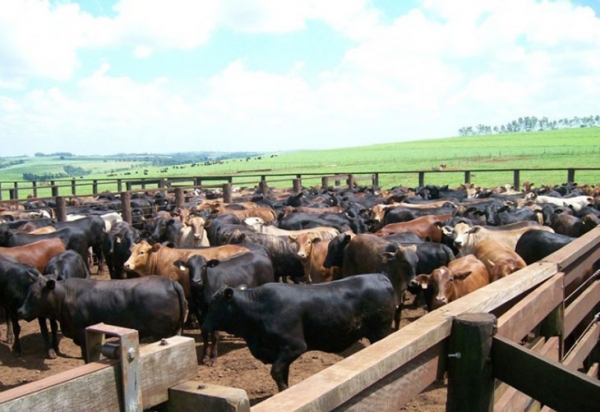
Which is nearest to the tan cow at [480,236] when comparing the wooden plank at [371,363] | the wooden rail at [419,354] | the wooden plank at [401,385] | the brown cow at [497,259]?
the brown cow at [497,259]

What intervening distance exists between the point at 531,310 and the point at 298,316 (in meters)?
3.41

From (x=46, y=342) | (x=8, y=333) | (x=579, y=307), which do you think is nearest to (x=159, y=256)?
(x=46, y=342)

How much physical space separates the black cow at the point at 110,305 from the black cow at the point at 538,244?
5644 mm

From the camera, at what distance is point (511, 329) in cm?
262

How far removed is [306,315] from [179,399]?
459 centimetres

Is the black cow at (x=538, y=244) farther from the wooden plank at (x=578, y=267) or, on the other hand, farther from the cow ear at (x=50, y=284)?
the cow ear at (x=50, y=284)

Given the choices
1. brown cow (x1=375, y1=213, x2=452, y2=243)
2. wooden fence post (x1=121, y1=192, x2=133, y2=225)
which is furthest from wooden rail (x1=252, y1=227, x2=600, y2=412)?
wooden fence post (x1=121, y1=192, x2=133, y2=225)

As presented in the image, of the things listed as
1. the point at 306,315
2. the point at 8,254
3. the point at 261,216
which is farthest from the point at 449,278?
the point at 261,216

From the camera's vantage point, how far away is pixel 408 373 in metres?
2.05

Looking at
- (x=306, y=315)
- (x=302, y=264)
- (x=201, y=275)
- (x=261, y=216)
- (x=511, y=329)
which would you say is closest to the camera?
(x=511, y=329)

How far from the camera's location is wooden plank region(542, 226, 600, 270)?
3667 millimetres

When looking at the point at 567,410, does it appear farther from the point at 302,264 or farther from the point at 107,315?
the point at 302,264

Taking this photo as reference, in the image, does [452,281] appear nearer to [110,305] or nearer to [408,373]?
[110,305]

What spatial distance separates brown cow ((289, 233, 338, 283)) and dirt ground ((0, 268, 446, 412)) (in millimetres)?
2364
